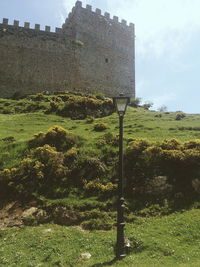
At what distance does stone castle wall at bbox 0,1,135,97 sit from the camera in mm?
38344

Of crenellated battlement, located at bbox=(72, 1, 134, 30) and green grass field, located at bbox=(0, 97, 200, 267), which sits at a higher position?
crenellated battlement, located at bbox=(72, 1, 134, 30)

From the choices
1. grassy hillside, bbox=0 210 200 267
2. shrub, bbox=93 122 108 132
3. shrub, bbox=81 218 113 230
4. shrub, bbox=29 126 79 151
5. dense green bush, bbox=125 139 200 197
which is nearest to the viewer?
grassy hillside, bbox=0 210 200 267

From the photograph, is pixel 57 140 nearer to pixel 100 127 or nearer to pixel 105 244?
pixel 100 127

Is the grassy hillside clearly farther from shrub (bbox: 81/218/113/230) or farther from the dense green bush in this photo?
the dense green bush

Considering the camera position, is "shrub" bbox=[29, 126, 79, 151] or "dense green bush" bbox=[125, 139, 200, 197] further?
"shrub" bbox=[29, 126, 79, 151]

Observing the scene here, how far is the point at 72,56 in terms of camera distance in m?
41.9

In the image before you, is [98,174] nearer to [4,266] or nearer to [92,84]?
[4,266]

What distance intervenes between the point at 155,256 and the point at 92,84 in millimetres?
33482

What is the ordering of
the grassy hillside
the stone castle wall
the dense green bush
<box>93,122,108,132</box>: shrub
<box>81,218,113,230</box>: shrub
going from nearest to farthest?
the grassy hillside, <box>81,218,113,230</box>: shrub, the dense green bush, <box>93,122,108,132</box>: shrub, the stone castle wall

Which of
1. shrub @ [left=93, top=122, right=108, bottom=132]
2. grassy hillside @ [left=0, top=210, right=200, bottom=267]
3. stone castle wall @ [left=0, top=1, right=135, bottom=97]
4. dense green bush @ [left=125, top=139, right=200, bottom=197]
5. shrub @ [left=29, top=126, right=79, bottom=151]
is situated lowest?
grassy hillside @ [left=0, top=210, right=200, bottom=267]

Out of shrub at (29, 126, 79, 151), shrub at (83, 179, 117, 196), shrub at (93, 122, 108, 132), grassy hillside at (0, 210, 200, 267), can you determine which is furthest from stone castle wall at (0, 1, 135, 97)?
grassy hillside at (0, 210, 200, 267)

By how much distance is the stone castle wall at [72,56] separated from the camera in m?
38.3

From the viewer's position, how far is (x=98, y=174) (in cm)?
1605

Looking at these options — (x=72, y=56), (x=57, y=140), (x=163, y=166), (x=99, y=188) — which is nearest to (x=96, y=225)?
(x=99, y=188)
